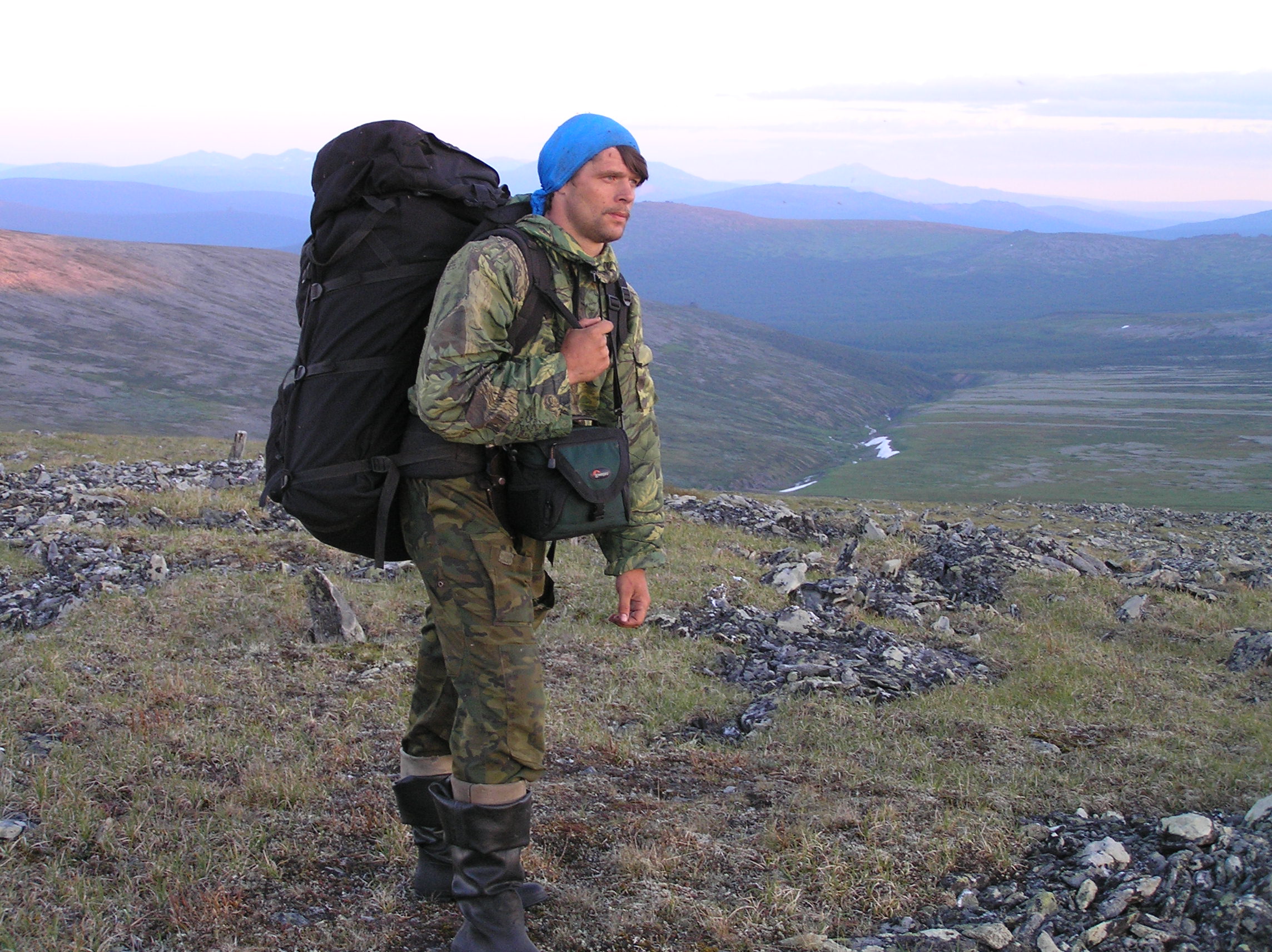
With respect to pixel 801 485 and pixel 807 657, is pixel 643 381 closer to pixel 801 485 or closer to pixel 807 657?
pixel 807 657

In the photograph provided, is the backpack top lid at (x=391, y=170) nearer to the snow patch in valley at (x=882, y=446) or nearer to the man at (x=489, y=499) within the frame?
the man at (x=489, y=499)

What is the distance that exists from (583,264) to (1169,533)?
28461mm

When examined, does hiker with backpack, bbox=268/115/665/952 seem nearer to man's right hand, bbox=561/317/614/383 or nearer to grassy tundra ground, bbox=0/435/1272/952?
man's right hand, bbox=561/317/614/383

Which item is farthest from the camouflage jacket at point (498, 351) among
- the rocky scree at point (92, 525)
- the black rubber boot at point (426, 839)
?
the rocky scree at point (92, 525)

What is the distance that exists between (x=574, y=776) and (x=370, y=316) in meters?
3.06

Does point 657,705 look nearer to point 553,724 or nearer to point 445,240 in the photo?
point 553,724

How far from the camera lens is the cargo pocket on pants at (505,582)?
12.2 feet

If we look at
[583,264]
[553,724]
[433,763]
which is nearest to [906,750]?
[553,724]

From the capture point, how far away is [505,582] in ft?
12.4

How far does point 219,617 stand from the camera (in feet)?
27.8

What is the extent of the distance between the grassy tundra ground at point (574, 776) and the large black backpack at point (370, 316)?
1670mm

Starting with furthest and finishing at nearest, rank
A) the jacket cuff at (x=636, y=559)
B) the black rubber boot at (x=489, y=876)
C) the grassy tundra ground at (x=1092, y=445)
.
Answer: the grassy tundra ground at (x=1092, y=445)
the jacket cuff at (x=636, y=559)
the black rubber boot at (x=489, y=876)

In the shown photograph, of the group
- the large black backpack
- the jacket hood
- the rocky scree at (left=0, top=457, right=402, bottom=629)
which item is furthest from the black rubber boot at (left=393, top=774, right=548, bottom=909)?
the rocky scree at (left=0, top=457, right=402, bottom=629)

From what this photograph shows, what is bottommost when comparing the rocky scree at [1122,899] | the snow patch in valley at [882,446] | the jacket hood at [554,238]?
the snow patch in valley at [882,446]
